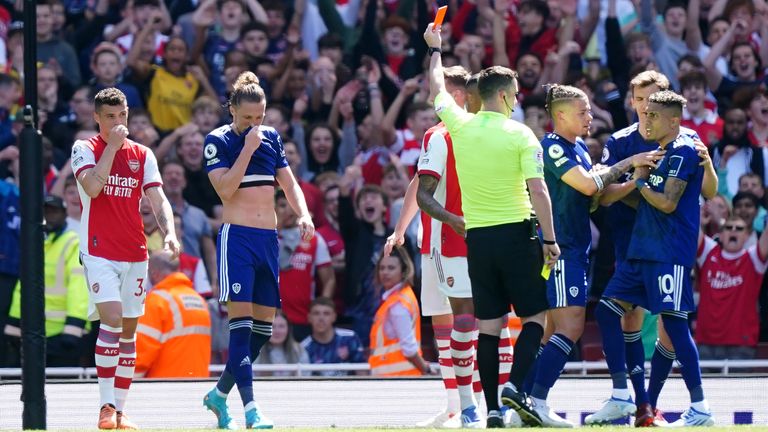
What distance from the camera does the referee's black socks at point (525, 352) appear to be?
8758 millimetres

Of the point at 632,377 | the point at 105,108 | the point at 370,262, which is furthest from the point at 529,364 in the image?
the point at 370,262

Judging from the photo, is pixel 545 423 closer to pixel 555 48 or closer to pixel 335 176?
pixel 335 176

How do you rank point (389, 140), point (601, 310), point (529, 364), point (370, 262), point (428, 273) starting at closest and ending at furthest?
point (529, 364), point (601, 310), point (428, 273), point (370, 262), point (389, 140)

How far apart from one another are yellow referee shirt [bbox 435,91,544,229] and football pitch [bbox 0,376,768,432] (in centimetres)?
208

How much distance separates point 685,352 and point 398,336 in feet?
11.9

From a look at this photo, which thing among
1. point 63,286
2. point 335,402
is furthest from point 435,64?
point 63,286

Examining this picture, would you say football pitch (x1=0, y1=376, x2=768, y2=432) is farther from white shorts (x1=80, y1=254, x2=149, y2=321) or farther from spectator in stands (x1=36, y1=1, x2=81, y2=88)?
spectator in stands (x1=36, y1=1, x2=81, y2=88)

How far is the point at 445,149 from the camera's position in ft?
31.5

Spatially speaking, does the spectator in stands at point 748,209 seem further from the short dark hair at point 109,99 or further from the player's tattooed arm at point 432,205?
the short dark hair at point 109,99

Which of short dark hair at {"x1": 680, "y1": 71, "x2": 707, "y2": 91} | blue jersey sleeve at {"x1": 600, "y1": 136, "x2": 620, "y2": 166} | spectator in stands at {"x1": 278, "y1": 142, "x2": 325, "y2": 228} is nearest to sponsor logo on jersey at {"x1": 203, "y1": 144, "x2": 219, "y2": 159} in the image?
blue jersey sleeve at {"x1": 600, "y1": 136, "x2": 620, "y2": 166}

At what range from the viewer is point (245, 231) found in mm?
9594

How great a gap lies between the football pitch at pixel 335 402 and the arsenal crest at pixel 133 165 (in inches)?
62.8

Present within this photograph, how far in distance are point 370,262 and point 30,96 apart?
20.4 feet

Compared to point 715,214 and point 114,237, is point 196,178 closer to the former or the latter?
point 715,214
